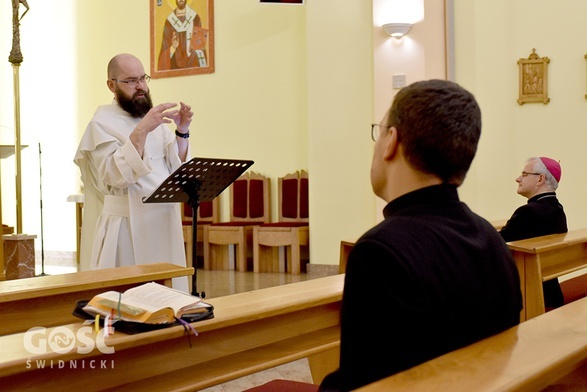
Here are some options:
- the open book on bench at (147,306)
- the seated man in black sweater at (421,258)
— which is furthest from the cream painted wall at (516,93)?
the seated man in black sweater at (421,258)

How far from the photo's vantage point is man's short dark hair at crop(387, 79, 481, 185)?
67.0 inches

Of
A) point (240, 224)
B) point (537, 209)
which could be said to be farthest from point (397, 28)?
point (537, 209)

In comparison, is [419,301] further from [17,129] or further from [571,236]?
[17,129]

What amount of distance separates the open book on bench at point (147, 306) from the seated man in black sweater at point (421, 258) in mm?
718

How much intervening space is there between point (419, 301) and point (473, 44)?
22.8ft

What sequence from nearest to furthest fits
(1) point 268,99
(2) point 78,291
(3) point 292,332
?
(3) point 292,332 → (2) point 78,291 → (1) point 268,99

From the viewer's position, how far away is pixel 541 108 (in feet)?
25.5

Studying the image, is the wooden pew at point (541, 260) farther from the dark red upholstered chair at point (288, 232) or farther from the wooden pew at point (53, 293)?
the dark red upholstered chair at point (288, 232)

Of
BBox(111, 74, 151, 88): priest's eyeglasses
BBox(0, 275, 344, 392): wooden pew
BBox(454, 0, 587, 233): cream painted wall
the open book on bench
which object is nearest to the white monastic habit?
BBox(111, 74, 151, 88): priest's eyeglasses

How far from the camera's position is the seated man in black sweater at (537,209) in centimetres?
509

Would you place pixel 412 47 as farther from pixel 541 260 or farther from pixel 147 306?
pixel 147 306

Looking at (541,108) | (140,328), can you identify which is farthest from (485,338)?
(541,108)

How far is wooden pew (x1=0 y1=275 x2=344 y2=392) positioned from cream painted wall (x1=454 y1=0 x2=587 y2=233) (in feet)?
16.8

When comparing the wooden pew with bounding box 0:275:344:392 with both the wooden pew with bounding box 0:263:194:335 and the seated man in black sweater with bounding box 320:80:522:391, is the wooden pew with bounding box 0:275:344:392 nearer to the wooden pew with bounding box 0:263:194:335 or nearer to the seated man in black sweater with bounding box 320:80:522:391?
the wooden pew with bounding box 0:263:194:335
